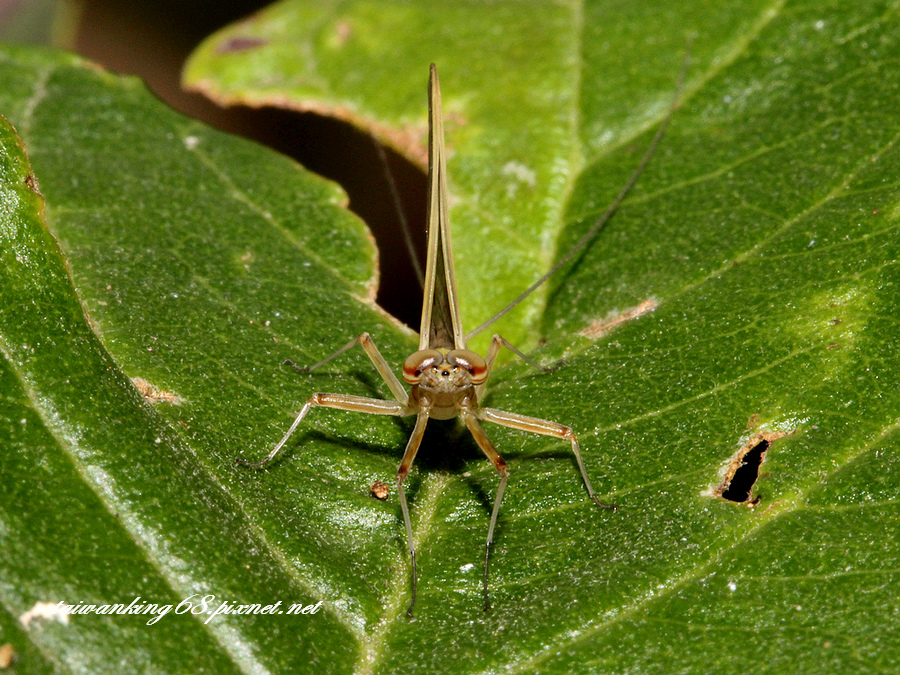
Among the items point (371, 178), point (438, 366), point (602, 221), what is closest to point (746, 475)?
point (438, 366)

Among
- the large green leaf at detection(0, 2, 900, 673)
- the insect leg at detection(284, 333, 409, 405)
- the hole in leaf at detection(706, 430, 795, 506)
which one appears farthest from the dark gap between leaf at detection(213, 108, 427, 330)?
the hole in leaf at detection(706, 430, 795, 506)

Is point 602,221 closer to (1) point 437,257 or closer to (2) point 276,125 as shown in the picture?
(1) point 437,257

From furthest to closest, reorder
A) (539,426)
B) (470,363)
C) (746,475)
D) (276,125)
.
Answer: (276,125)
(470,363)
(539,426)
(746,475)

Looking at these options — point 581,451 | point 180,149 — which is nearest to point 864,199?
point 581,451

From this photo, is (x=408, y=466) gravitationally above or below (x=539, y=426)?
below

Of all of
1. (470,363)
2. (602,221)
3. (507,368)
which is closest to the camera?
(470,363)
